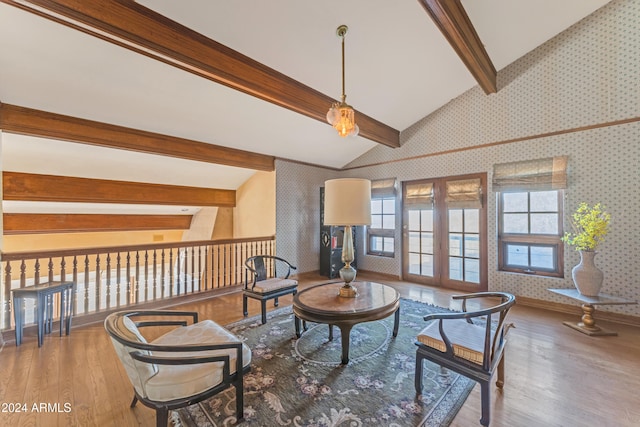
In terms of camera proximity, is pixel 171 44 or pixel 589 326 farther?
pixel 589 326

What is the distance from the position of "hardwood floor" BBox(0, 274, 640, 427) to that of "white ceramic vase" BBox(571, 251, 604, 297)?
0.50 metres

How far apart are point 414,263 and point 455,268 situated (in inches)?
29.7

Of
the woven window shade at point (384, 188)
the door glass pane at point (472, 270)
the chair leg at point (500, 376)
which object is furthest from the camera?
the woven window shade at point (384, 188)

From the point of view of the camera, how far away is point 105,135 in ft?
10.9

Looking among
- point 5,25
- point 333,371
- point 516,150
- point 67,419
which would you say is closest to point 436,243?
point 516,150

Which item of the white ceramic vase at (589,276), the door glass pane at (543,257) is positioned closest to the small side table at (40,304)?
the white ceramic vase at (589,276)

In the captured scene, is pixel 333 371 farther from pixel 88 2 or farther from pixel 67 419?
pixel 88 2

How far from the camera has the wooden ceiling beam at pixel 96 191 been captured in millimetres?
3707

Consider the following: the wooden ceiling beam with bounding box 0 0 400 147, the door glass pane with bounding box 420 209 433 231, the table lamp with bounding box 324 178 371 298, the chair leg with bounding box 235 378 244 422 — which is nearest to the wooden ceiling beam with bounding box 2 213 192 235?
the wooden ceiling beam with bounding box 0 0 400 147

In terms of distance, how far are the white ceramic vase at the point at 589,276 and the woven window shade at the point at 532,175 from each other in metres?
1.02

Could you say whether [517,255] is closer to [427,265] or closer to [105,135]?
[427,265]

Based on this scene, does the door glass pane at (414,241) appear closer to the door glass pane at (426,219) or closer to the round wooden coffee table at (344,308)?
the door glass pane at (426,219)

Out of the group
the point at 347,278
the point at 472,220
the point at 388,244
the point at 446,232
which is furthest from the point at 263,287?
the point at 472,220

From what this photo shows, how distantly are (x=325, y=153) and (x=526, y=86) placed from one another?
341 cm
